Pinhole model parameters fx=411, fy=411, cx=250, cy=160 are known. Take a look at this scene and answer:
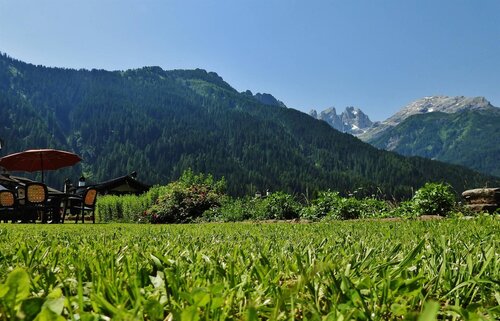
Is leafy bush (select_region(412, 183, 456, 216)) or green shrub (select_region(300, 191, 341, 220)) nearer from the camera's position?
leafy bush (select_region(412, 183, 456, 216))

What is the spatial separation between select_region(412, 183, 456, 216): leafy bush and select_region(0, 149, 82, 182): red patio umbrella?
15.4 meters

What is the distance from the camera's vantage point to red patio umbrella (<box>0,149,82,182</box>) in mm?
18875

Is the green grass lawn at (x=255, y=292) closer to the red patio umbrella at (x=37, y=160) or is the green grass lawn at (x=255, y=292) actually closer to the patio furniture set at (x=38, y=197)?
the patio furniture set at (x=38, y=197)

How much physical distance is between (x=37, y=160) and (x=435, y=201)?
1726cm

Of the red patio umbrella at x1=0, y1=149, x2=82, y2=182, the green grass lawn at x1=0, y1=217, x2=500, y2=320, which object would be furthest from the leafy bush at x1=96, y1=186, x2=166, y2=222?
the green grass lawn at x1=0, y1=217, x2=500, y2=320

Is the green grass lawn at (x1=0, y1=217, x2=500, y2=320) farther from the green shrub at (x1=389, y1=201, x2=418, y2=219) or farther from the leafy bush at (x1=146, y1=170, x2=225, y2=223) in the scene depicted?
the leafy bush at (x1=146, y1=170, x2=225, y2=223)

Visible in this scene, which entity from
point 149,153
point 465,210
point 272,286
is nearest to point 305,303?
point 272,286

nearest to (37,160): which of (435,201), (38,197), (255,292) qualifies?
(38,197)

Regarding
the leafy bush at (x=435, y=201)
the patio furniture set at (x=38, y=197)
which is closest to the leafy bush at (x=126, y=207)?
the patio furniture set at (x=38, y=197)

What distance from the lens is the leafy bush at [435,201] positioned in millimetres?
12328

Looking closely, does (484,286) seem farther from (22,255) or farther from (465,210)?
(465,210)

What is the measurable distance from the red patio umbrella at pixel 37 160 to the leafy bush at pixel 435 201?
15425 mm

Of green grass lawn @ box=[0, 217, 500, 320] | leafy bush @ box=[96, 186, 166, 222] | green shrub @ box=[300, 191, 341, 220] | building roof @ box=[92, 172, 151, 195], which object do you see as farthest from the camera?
building roof @ box=[92, 172, 151, 195]

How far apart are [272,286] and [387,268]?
1.50 ft
